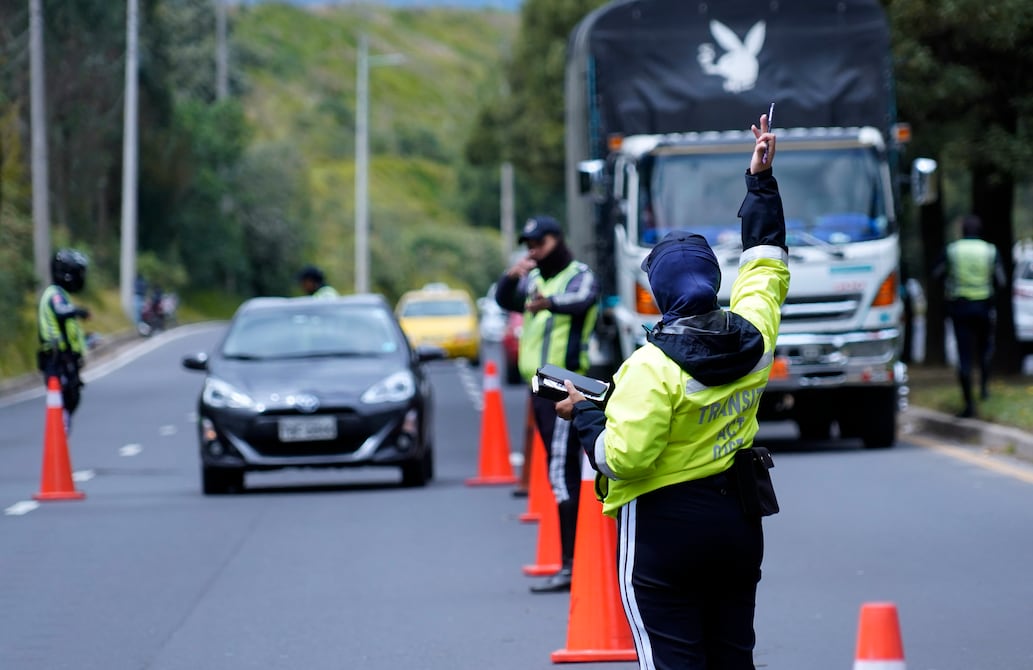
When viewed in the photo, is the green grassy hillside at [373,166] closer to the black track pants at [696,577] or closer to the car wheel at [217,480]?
the car wheel at [217,480]

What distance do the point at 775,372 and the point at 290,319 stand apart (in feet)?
13.5

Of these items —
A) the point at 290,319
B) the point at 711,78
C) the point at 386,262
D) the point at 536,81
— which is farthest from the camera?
the point at 386,262

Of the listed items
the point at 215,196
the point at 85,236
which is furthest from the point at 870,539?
the point at 215,196

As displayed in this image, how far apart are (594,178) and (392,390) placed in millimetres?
3386

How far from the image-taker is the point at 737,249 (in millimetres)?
16562

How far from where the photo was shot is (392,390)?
15273 mm

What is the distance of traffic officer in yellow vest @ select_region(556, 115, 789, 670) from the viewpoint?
5297mm

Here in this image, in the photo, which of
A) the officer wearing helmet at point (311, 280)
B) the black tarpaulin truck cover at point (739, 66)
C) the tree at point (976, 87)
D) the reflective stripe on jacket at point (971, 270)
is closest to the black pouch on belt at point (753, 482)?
the black tarpaulin truck cover at point (739, 66)

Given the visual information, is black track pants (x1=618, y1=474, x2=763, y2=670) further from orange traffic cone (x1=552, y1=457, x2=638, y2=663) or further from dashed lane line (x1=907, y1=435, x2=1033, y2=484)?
dashed lane line (x1=907, y1=435, x2=1033, y2=484)

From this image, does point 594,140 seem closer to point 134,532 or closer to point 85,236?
point 134,532

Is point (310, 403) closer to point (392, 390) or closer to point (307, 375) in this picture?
point (307, 375)

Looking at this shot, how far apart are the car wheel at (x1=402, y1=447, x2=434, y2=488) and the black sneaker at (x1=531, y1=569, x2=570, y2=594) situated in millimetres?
5129

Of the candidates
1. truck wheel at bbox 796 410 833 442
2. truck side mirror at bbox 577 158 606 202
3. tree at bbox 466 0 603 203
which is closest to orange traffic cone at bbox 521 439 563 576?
truck side mirror at bbox 577 158 606 202

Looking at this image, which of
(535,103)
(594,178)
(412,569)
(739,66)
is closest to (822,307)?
(594,178)
